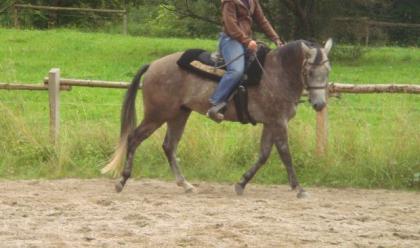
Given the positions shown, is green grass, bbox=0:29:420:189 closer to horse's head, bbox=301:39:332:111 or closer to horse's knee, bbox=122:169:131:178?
horse's knee, bbox=122:169:131:178

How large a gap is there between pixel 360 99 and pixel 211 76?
7.15m

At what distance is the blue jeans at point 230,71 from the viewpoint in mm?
8438

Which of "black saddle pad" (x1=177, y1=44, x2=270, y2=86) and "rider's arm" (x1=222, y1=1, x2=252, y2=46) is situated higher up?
"rider's arm" (x1=222, y1=1, x2=252, y2=46)

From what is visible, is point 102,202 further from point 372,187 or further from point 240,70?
point 372,187

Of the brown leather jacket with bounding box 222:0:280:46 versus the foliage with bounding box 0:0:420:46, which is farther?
the foliage with bounding box 0:0:420:46

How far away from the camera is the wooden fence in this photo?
9461 millimetres

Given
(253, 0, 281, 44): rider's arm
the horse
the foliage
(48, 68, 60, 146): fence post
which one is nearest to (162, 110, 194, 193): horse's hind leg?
the horse

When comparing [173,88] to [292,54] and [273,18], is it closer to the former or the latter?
[292,54]

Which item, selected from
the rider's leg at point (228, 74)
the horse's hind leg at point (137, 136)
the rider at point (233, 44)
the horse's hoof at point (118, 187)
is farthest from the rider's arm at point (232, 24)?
the horse's hoof at point (118, 187)

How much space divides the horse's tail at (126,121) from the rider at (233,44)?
107 centimetres

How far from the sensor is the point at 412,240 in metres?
6.48

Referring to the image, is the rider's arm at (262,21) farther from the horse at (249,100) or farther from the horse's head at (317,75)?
the horse's head at (317,75)

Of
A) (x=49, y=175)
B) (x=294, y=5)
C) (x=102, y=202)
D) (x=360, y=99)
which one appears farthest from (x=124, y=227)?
(x=294, y=5)

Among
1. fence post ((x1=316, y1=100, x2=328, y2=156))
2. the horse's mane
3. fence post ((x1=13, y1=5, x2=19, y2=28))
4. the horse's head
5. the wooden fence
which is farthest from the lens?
fence post ((x1=13, y1=5, x2=19, y2=28))
